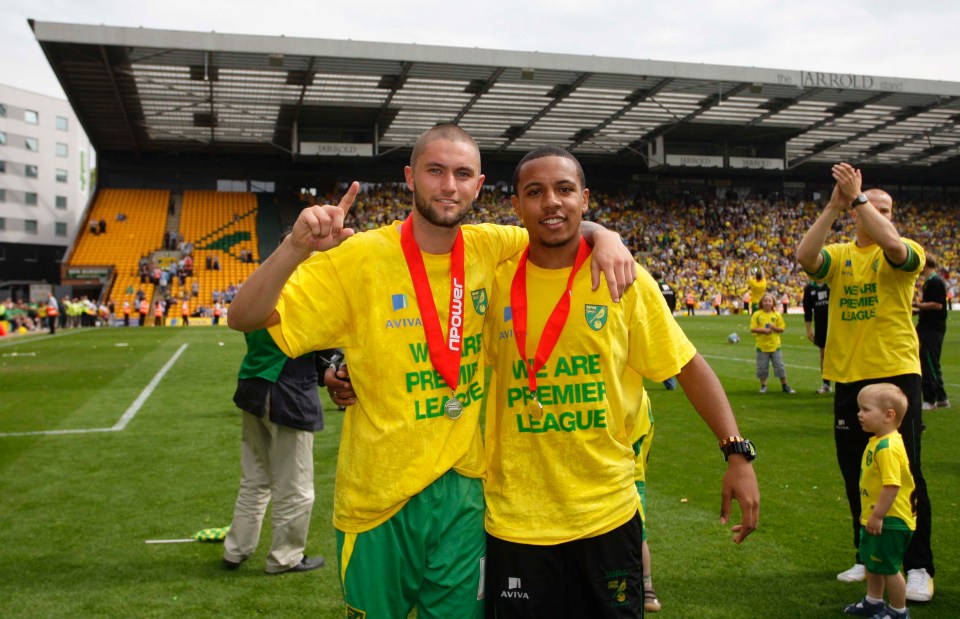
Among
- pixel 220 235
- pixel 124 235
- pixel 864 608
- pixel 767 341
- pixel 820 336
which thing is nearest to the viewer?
pixel 864 608

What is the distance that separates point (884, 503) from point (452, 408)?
264cm

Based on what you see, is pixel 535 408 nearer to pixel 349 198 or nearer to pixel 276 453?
pixel 349 198

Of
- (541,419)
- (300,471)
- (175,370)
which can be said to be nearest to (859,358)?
(541,419)

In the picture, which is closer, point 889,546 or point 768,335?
point 889,546

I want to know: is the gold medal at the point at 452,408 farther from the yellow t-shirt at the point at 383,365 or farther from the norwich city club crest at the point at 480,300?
the norwich city club crest at the point at 480,300

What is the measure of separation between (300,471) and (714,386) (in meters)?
3.36

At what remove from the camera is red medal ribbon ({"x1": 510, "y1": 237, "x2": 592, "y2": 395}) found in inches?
108

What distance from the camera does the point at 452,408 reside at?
2709 mm

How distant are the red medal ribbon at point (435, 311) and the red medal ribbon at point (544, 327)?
197mm

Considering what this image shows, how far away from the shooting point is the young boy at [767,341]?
514 inches

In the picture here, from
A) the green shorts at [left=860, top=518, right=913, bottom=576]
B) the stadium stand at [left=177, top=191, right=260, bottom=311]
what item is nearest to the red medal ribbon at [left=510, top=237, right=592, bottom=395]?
the green shorts at [left=860, top=518, right=913, bottom=576]

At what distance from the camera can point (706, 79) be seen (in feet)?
106

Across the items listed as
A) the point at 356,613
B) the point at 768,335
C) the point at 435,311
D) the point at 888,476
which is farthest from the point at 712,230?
the point at 356,613

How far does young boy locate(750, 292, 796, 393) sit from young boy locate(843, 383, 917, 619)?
906 cm
